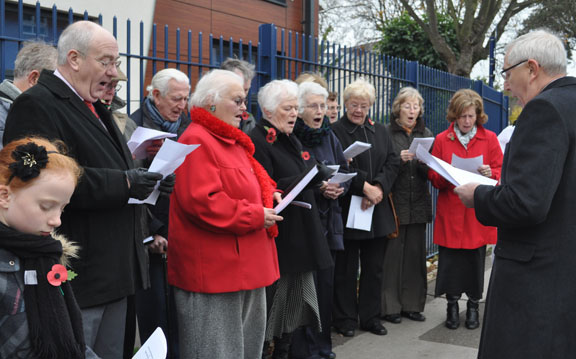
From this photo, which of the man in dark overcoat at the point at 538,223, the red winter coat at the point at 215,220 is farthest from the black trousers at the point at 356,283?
the man in dark overcoat at the point at 538,223

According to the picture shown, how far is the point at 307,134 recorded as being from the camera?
14.6ft

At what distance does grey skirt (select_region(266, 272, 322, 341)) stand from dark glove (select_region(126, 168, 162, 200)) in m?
1.77

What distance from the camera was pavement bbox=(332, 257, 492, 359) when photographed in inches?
190

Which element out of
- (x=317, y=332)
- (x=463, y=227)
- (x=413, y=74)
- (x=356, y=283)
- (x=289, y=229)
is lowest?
(x=317, y=332)

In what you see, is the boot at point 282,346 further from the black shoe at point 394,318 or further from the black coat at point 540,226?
the black coat at point 540,226

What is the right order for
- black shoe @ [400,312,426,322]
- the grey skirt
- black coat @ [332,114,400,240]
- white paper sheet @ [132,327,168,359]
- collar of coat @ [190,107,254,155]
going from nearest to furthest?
white paper sheet @ [132,327,168,359], collar of coat @ [190,107,254,155], the grey skirt, black coat @ [332,114,400,240], black shoe @ [400,312,426,322]

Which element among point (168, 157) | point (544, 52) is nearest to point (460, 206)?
point (544, 52)

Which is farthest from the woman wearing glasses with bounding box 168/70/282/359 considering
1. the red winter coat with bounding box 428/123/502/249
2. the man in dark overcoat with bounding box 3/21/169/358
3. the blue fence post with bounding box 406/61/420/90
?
the blue fence post with bounding box 406/61/420/90

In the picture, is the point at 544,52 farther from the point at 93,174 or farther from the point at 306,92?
the point at 93,174

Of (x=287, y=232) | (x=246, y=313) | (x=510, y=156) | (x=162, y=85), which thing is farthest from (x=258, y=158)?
(x=510, y=156)

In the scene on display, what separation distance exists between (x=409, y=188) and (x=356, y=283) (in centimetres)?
103

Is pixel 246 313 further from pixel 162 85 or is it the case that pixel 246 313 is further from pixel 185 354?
pixel 162 85

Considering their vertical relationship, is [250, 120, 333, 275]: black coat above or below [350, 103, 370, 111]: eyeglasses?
below

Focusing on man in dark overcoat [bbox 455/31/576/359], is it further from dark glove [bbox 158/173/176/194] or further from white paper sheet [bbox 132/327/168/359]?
white paper sheet [bbox 132/327/168/359]
